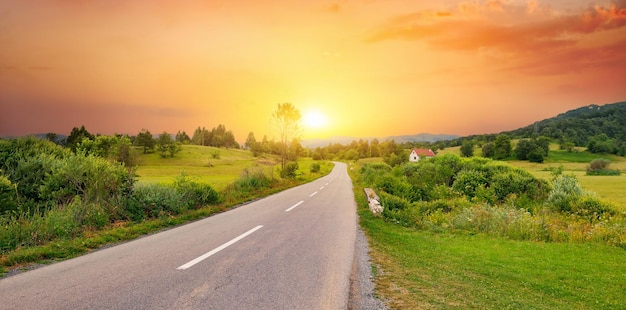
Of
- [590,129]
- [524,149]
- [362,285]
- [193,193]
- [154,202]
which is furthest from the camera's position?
[590,129]

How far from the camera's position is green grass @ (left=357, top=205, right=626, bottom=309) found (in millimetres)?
5367

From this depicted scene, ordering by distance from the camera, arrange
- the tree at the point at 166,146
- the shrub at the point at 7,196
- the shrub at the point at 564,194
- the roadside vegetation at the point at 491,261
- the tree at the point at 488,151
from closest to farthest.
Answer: the roadside vegetation at the point at 491,261, the shrub at the point at 7,196, the shrub at the point at 564,194, the tree at the point at 166,146, the tree at the point at 488,151

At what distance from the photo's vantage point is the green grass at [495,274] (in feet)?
17.6

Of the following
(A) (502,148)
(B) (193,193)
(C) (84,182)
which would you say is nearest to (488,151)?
(A) (502,148)

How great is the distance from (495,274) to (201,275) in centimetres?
595

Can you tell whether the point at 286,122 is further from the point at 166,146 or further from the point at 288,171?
the point at 166,146

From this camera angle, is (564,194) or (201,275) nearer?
(201,275)

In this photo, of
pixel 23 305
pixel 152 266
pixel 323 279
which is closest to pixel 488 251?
pixel 323 279

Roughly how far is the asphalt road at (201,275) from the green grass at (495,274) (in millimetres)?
1043

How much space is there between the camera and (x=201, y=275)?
19.8ft

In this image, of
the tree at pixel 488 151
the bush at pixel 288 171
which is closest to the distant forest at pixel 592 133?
the tree at pixel 488 151

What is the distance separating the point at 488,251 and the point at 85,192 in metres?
13.1

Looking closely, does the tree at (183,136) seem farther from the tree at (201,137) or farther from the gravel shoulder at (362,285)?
the gravel shoulder at (362,285)

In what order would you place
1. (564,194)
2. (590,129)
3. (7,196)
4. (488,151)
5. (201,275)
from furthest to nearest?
1. (590,129)
2. (488,151)
3. (564,194)
4. (7,196)
5. (201,275)
